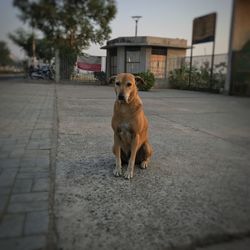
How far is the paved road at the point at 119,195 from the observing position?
72.7 inches

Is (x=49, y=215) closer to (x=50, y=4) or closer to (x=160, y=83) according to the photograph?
(x=50, y=4)

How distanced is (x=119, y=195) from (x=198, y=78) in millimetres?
17510

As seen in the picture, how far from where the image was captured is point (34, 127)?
16.9ft

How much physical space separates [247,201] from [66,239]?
148 cm

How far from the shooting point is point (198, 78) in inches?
747

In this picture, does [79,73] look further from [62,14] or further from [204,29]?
[62,14]

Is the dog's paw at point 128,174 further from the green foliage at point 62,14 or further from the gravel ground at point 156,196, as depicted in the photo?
the green foliage at point 62,14

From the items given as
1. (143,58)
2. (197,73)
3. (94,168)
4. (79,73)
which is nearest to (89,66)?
(79,73)

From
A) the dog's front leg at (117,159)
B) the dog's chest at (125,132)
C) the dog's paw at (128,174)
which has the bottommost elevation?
the dog's paw at (128,174)

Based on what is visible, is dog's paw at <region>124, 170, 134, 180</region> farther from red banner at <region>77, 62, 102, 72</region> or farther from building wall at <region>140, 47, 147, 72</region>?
red banner at <region>77, 62, 102, 72</region>

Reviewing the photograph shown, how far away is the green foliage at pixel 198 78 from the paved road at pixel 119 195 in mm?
13046

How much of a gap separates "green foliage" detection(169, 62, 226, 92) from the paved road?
1305 centimetres

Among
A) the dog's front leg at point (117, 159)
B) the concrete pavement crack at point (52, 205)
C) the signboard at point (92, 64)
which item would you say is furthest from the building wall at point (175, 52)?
the dog's front leg at point (117, 159)

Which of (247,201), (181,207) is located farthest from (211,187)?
(181,207)
